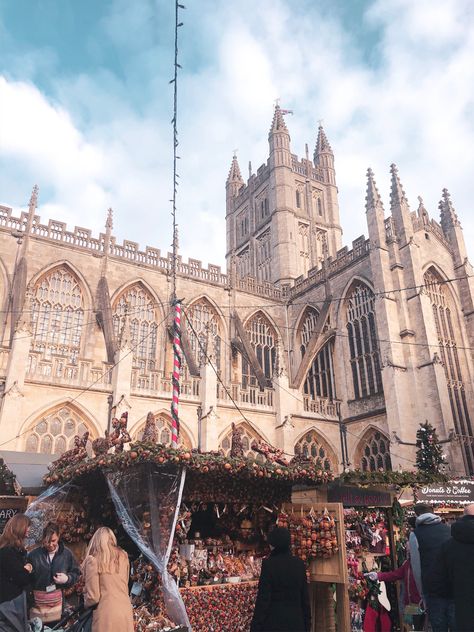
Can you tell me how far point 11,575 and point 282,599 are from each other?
2.25 metres

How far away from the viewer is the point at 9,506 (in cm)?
838

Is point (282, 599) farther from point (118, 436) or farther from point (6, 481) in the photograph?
point (6, 481)

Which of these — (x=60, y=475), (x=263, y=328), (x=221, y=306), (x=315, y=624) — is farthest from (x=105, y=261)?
(x=315, y=624)

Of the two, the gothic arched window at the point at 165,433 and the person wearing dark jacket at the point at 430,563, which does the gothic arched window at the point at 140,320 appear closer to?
the gothic arched window at the point at 165,433

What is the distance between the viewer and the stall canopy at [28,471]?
7.61 m

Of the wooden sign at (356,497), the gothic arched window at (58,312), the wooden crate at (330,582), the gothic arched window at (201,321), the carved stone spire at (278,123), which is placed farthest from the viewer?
the carved stone spire at (278,123)

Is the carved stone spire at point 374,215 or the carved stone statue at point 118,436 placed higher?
the carved stone spire at point 374,215

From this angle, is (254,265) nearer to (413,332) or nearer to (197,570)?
(413,332)

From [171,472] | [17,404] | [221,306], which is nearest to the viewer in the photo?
[171,472]

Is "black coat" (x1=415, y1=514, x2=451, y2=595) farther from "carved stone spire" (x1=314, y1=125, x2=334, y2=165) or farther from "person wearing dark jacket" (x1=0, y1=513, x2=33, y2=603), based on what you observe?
"carved stone spire" (x1=314, y1=125, x2=334, y2=165)

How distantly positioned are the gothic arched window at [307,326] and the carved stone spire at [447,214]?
7.50 m

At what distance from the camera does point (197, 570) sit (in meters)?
6.91

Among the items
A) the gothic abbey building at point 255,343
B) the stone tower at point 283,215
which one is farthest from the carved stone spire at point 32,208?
the stone tower at point 283,215

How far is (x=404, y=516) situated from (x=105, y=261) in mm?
16926
